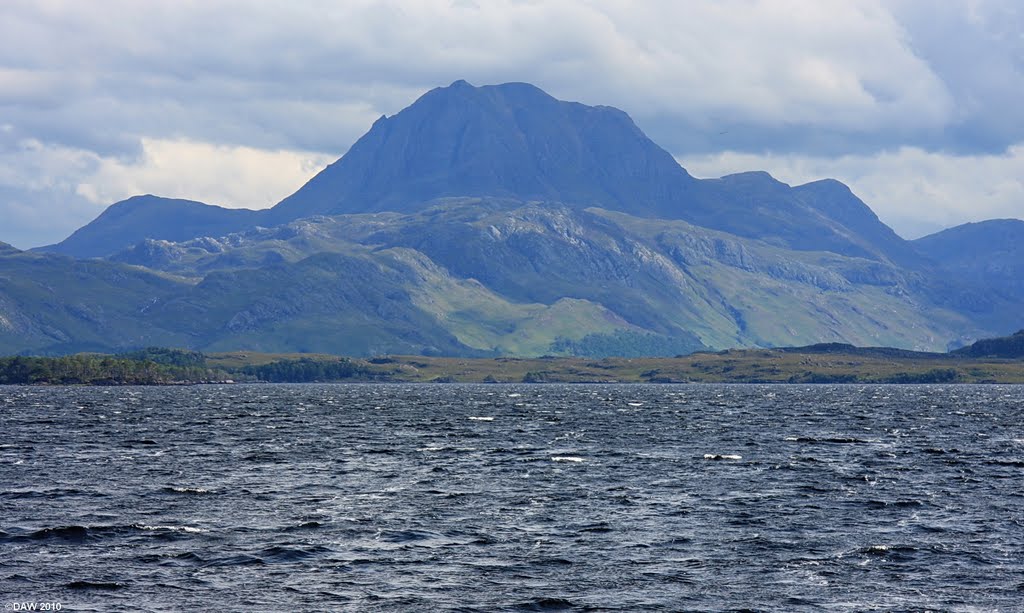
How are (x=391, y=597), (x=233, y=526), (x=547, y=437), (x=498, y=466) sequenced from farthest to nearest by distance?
(x=547, y=437) → (x=498, y=466) → (x=233, y=526) → (x=391, y=597)

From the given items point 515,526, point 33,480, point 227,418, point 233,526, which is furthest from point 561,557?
point 227,418

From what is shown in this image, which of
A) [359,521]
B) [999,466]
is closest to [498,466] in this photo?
[359,521]

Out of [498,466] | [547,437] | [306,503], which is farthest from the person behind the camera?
[547,437]

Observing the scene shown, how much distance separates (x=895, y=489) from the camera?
284ft

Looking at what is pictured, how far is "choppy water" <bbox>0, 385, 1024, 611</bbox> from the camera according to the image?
5119cm

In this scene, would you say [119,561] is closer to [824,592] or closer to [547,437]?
[824,592]

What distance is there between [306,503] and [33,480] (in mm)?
25369

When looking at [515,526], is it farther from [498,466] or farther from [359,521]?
[498,466]

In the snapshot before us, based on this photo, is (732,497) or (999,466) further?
(999,466)

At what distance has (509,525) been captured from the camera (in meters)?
68.6

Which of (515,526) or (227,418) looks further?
(227,418)

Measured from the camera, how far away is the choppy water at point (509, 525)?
168 feet

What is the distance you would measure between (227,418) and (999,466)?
118413mm

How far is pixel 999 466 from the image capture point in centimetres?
10281
